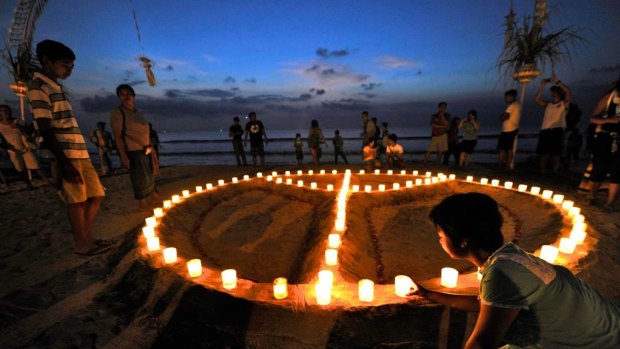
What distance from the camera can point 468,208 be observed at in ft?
4.17

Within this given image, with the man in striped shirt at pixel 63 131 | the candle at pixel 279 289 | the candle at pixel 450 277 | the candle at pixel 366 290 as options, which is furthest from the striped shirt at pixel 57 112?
the candle at pixel 450 277

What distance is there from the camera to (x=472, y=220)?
50.3 inches

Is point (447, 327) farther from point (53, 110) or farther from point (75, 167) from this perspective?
point (53, 110)

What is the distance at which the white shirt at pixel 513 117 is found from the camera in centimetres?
693

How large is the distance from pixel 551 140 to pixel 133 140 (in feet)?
27.3

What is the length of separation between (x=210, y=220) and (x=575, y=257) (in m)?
4.86

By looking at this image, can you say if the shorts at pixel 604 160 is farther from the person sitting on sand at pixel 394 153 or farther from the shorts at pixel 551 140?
the person sitting on sand at pixel 394 153

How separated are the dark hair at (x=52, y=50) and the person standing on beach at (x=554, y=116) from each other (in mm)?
8158

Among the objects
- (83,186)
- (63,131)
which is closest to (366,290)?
(83,186)

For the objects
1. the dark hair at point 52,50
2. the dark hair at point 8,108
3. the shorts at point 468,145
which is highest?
the dark hair at point 52,50

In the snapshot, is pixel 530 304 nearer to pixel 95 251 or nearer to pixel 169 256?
pixel 169 256

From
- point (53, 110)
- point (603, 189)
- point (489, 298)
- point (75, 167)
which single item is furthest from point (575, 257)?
point (53, 110)

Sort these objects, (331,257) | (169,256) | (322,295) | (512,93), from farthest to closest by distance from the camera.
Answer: (512,93)
(331,257)
(169,256)
(322,295)

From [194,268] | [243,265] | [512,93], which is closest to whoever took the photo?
[194,268]
